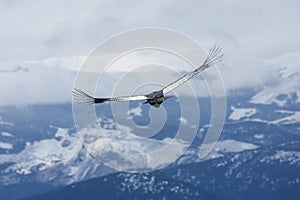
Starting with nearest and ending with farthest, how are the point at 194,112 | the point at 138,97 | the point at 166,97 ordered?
the point at 138,97
the point at 166,97
the point at 194,112

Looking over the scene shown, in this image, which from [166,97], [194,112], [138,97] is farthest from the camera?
[194,112]

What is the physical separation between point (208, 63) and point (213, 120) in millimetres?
4437

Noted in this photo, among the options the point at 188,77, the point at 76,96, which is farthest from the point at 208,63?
the point at 76,96

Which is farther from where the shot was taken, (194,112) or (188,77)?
(194,112)

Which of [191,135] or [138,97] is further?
[191,135]

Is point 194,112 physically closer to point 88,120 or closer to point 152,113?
point 152,113

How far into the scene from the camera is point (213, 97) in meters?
39.3

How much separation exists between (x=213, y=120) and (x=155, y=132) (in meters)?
3.43

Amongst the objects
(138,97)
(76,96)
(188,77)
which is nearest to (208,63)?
(188,77)

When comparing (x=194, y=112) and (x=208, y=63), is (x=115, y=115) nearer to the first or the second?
(x=194, y=112)

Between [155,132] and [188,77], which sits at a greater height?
[188,77]

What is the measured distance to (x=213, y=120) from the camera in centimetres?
3775

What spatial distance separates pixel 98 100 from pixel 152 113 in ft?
24.2

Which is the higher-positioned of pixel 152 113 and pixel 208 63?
pixel 208 63
